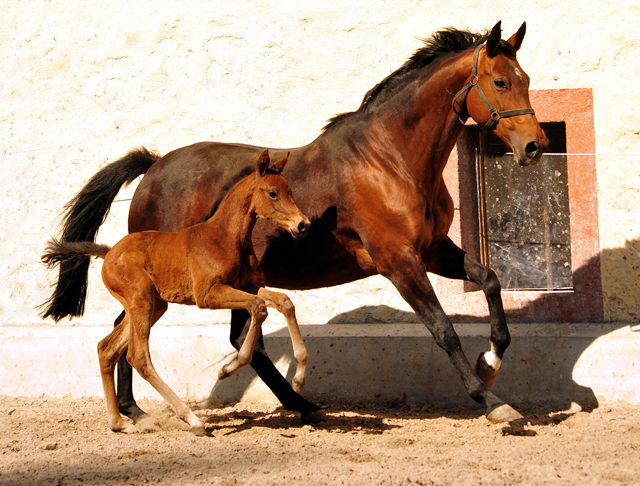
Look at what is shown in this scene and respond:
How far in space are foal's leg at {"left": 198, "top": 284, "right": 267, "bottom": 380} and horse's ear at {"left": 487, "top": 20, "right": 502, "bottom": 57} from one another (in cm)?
210

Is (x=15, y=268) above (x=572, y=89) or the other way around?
the other way around

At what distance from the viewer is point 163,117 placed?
6797mm

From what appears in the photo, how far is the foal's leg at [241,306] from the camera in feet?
13.2

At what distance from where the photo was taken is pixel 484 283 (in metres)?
4.47

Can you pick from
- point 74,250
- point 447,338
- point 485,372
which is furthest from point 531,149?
point 74,250

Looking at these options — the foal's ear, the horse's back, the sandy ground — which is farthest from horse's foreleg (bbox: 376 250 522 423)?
the horse's back

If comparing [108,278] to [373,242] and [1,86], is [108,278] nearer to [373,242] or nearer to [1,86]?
[373,242]

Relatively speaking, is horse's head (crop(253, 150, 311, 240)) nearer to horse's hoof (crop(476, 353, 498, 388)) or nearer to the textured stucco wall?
horse's hoof (crop(476, 353, 498, 388))

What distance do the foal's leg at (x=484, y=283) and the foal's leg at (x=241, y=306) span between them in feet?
4.37

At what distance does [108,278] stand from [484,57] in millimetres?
2833

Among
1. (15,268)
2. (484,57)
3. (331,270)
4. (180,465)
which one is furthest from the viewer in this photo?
(15,268)

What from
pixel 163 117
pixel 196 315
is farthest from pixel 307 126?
pixel 196 315

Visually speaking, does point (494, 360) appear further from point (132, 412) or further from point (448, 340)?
point (132, 412)

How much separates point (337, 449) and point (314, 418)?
3.30ft
